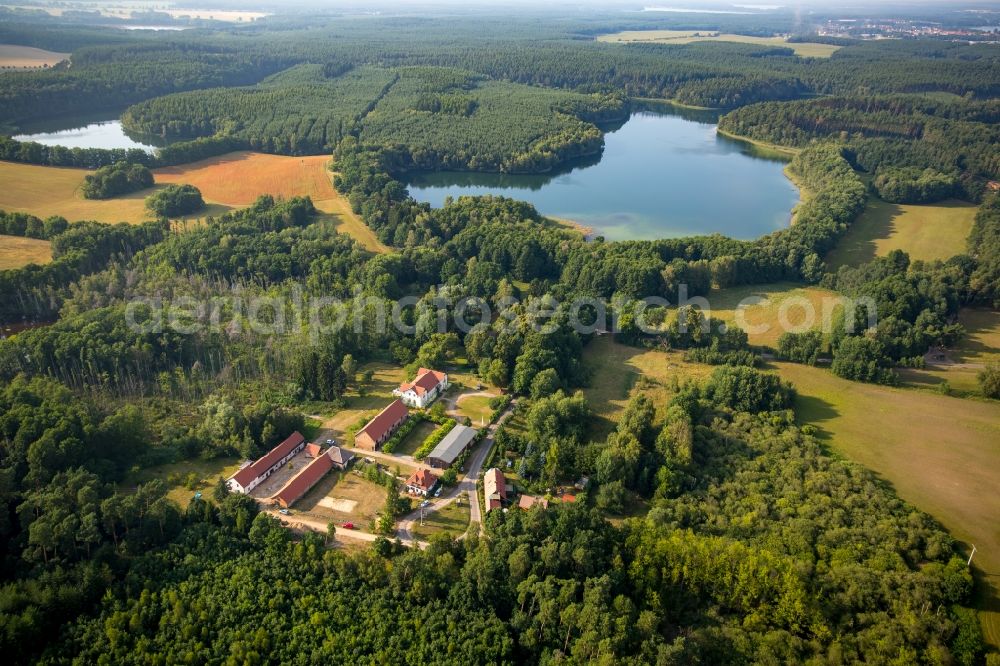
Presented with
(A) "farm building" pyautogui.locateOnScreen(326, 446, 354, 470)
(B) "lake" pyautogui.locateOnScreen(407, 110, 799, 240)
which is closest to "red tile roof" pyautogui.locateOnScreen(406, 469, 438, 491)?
(A) "farm building" pyautogui.locateOnScreen(326, 446, 354, 470)

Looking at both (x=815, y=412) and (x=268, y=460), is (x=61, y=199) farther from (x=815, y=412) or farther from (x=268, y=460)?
(x=815, y=412)

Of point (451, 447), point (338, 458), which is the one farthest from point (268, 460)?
point (451, 447)

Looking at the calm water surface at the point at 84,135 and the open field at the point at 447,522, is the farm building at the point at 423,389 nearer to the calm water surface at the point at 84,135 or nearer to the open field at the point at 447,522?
the open field at the point at 447,522

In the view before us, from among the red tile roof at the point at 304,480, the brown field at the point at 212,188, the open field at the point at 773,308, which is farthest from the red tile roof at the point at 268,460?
the open field at the point at 773,308

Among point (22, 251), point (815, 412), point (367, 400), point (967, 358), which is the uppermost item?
point (22, 251)

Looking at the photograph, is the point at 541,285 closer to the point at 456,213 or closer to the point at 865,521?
the point at 456,213

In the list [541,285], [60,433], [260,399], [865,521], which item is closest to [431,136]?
[541,285]
